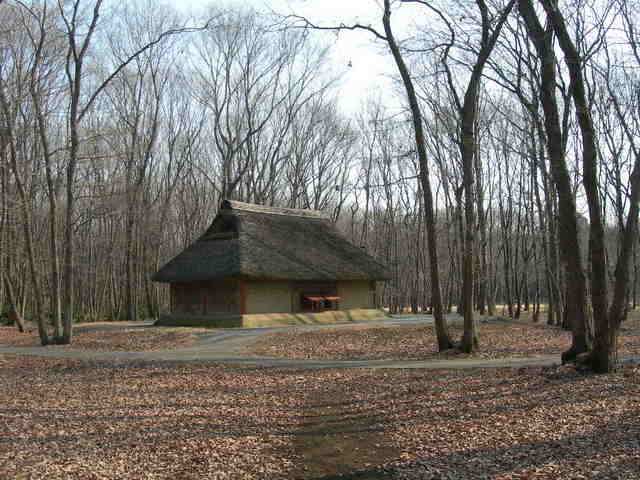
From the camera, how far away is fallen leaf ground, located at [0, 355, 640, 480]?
22.4 feet

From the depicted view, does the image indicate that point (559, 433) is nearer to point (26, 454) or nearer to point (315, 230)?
point (26, 454)

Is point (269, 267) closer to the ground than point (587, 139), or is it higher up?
closer to the ground

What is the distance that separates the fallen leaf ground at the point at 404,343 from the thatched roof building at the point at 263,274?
431 cm

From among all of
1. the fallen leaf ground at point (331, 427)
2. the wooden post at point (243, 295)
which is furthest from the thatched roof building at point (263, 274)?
the fallen leaf ground at point (331, 427)

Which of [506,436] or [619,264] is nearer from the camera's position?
[506,436]

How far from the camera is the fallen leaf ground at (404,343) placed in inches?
658

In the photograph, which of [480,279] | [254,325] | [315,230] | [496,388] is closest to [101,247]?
[315,230]

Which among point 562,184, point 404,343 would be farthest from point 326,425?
point 404,343

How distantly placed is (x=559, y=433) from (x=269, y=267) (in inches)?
799

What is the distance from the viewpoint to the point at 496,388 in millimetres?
10969

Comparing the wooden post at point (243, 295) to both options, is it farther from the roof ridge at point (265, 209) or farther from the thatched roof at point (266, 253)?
the roof ridge at point (265, 209)

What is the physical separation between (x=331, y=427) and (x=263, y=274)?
17.7 m

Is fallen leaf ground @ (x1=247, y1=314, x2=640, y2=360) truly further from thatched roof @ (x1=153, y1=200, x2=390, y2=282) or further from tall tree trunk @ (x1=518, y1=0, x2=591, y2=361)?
thatched roof @ (x1=153, y1=200, x2=390, y2=282)

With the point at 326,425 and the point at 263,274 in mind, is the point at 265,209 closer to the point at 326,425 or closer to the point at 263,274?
the point at 263,274
